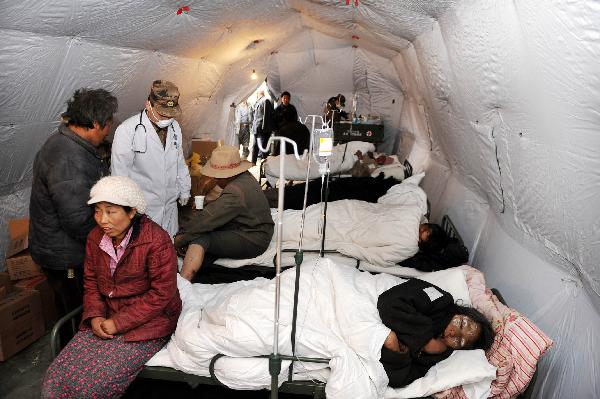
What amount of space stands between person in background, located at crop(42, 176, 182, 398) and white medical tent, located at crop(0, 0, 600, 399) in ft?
3.29

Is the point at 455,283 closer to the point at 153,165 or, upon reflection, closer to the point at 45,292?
the point at 153,165

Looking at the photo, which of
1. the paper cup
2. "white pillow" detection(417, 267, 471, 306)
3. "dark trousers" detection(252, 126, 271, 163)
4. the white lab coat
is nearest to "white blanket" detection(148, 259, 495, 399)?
"white pillow" detection(417, 267, 471, 306)

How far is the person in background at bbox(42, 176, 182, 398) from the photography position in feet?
5.83

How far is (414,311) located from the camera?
1975 millimetres

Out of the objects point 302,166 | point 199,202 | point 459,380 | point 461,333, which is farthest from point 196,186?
point 459,380

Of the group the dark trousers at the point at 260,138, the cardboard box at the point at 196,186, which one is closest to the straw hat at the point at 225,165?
the cardboard box at the point at 196,186

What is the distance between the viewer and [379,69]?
22.4ft

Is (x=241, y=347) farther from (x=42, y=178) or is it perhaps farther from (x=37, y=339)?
(x=37, y=339)

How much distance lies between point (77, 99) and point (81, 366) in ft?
4.21

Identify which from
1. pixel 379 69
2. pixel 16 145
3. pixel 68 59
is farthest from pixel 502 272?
pixel 379 69

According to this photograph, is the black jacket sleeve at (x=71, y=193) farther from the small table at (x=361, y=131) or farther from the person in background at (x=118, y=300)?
the small table at (x=361, y=131)

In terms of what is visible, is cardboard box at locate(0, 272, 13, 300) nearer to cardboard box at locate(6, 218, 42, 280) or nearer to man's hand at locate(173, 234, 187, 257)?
cardboard box at locate(6, 218, 42, 280)

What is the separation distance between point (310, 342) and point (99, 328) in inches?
37.7

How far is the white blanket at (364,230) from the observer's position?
3.04m
